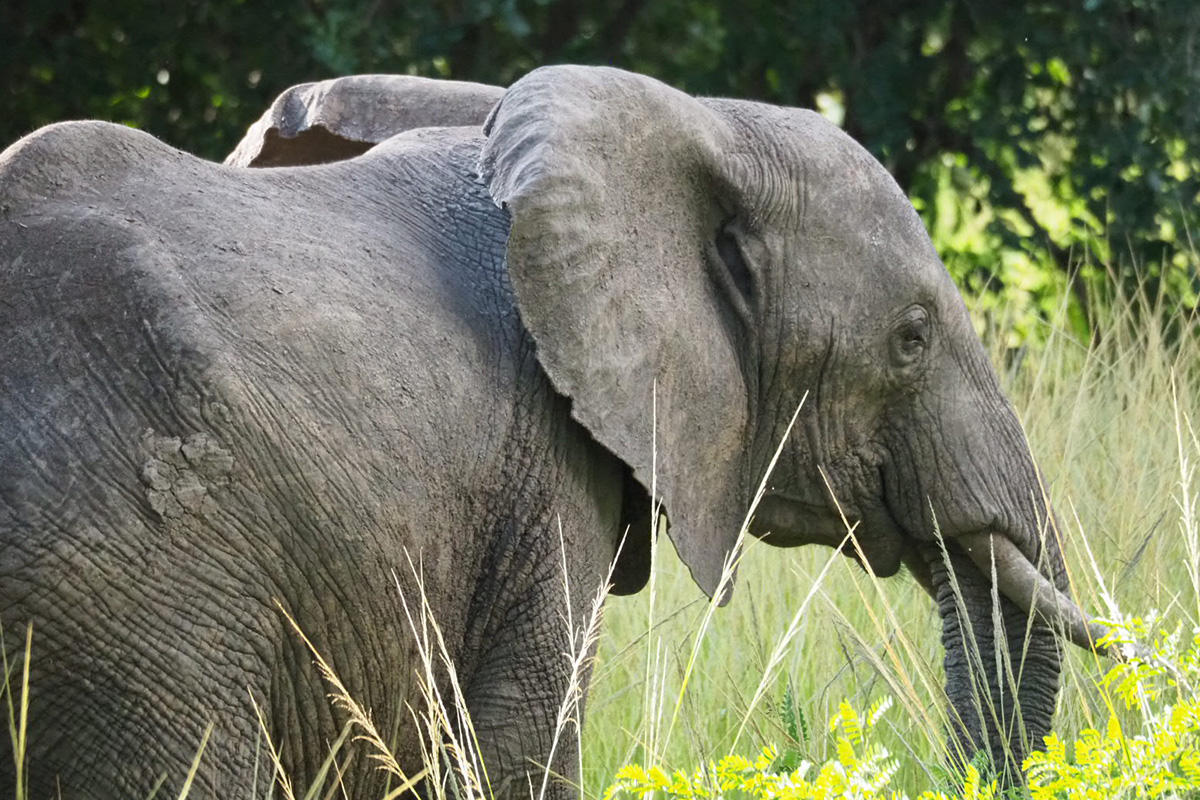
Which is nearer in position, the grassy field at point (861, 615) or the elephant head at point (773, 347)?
the elephant head at point (773, 347)

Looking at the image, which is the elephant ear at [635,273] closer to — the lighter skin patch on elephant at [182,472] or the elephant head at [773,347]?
the elephant head at [773,347]

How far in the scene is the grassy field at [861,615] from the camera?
3670 millimetres

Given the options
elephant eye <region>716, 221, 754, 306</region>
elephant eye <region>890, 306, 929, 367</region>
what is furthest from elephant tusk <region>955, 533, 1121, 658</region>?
elephant eye <region>716, 221, 754, 306</region>

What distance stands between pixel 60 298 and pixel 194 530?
333mm

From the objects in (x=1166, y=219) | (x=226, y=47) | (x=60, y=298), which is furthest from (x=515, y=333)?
(x=226, y=47)

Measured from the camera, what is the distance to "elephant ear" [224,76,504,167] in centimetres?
344

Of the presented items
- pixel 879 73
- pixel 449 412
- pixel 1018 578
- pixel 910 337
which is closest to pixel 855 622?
pixel 1018 578

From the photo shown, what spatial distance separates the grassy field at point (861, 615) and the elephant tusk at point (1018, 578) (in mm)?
156

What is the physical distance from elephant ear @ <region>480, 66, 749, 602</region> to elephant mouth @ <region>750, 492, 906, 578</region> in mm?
133

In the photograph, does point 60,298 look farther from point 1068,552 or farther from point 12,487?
point 1068,552

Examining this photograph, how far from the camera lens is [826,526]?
3.23 m

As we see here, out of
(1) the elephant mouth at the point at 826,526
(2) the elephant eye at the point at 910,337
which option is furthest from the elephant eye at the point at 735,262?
(1) the elephant mouth at the point at 826,526

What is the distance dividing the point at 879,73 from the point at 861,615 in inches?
142

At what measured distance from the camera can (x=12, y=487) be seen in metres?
2.10
